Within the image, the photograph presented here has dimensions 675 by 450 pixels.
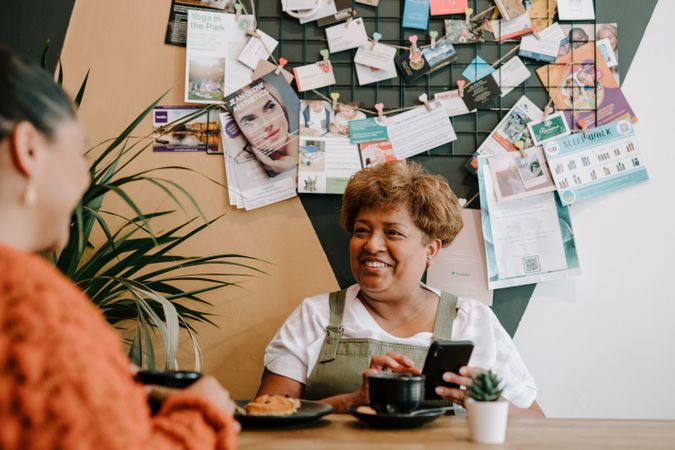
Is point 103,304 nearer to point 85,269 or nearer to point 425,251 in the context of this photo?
point 85,269

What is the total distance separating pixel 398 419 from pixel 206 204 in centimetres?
129

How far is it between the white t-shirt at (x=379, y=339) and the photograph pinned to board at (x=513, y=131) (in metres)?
0.60

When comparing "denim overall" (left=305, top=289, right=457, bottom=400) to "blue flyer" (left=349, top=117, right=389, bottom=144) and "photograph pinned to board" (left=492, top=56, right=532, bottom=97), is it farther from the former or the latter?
"photograph pinned to board" (left=492, top=56, right=532, bottom=97)

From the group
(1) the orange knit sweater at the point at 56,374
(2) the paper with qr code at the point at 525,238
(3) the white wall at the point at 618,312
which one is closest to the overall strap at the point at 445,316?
(2) the paper with qr code at the point at 525,238

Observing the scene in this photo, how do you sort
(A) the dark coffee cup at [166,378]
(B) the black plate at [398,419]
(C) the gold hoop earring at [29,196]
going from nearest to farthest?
1. (C) the gold hoop earring at [29,196]
2. (A) the dark coffee cup at [166,378]
3. (B) the black plate at [398,419]

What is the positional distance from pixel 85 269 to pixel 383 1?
1.39 meters

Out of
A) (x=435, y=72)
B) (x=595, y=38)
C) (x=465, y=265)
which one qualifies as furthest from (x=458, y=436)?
(x=595, y=38)

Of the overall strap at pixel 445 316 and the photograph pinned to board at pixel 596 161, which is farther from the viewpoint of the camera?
the photograph pinned to board at pixel 596 161

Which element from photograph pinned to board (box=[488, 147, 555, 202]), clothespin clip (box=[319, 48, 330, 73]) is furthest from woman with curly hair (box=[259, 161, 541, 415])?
clothespin clip (box=[319, 48, 330, 73])

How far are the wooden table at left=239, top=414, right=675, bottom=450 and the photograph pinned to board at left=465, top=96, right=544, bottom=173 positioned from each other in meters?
1.15

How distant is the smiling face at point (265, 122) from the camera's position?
7.63 ft

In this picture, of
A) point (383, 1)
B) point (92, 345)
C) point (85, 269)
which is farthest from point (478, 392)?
point (383, 1)

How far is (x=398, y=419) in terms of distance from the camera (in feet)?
4.22

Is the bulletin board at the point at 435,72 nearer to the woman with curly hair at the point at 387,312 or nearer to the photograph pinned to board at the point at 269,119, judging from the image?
the photograph pinned to board at the point at 269,119
